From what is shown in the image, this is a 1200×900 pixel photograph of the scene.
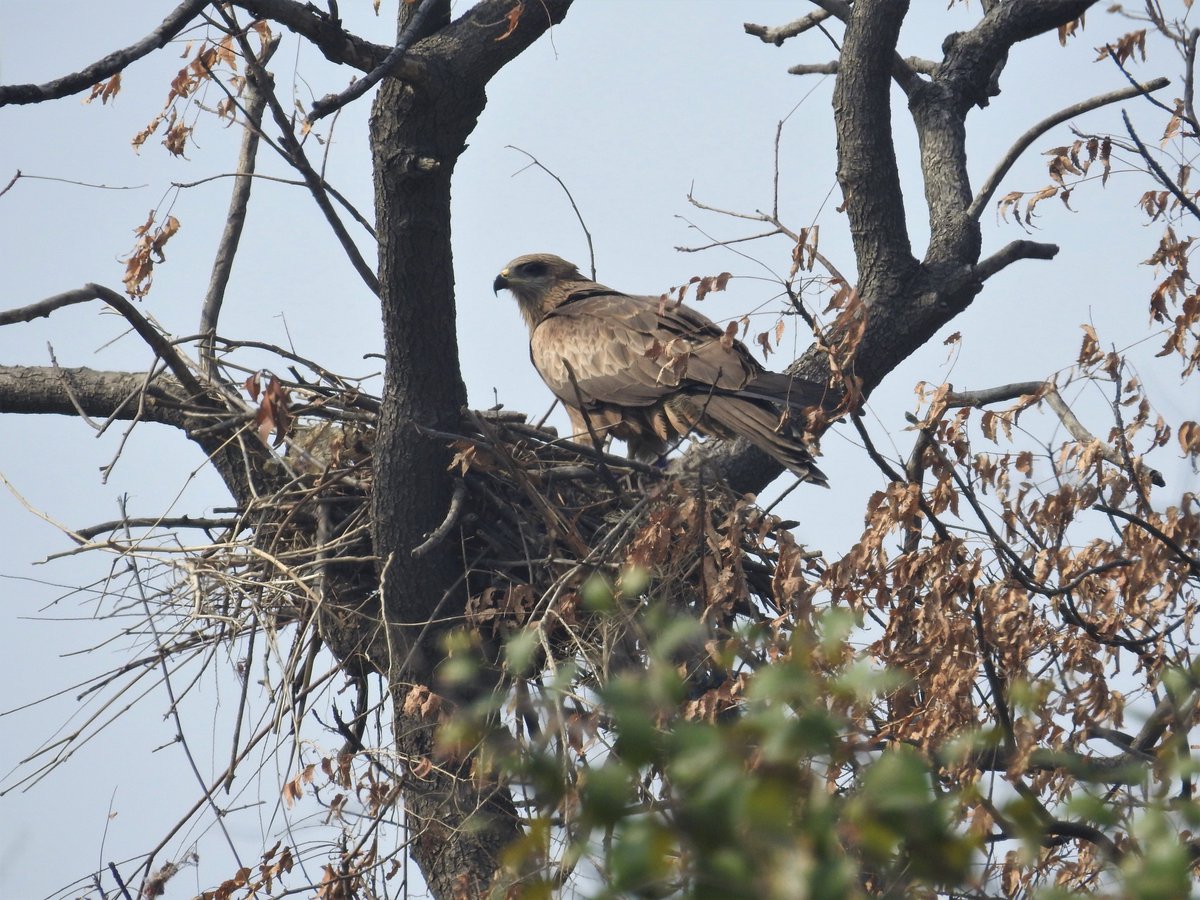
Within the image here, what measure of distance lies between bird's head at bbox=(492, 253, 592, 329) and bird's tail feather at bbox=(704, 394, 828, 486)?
2.42m

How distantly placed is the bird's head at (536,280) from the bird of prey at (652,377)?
0.03 ft

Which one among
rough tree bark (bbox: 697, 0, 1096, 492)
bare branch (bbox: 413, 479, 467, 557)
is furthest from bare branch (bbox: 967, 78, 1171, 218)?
bare branch (bbox: 413, 479, 467, 557)

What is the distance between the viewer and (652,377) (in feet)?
22.7

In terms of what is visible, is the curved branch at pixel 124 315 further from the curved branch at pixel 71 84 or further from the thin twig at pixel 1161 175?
the thin twig at pixel 1161 175

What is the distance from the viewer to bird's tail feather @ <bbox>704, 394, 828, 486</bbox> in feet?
18.5

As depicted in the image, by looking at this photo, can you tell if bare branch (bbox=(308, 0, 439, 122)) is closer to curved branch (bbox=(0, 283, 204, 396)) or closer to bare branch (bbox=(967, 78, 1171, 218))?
curved branch (bbox=(0, 283, 204, 396))

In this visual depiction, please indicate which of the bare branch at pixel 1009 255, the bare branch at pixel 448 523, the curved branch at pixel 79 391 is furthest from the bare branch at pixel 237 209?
the bare branch at pixel 1009 255

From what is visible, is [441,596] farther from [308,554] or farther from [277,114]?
[277,114]

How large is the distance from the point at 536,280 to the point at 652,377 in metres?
1.90

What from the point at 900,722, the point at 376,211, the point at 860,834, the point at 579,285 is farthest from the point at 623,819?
the point at 579,285

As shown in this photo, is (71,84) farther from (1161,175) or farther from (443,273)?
(1161,175)

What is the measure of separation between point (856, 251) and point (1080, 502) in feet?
5.77

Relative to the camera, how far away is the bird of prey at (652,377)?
584 cm

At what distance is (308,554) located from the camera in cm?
563
